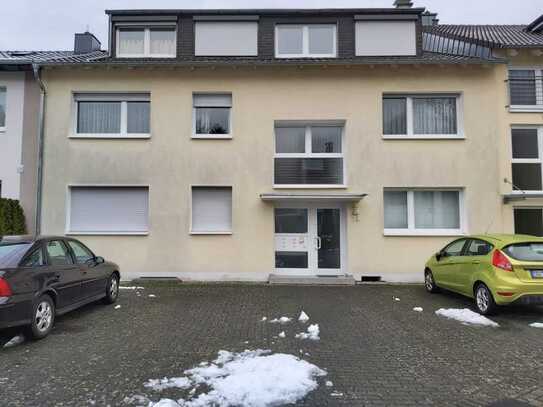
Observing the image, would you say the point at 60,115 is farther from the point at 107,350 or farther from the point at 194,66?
the point at 107,350

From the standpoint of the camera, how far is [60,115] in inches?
446

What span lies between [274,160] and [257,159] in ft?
1.76

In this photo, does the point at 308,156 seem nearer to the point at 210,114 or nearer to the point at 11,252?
the point at 210,114

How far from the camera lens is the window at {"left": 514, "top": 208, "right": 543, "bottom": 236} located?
1148cm

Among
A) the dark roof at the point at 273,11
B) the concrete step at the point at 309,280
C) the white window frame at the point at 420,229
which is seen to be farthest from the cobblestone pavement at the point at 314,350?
the dark roof at the point at 273,11

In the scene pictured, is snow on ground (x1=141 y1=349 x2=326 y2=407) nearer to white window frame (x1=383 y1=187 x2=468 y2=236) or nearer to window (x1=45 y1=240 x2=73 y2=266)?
window (x1=45 y1=240 x2=73 y2=266)

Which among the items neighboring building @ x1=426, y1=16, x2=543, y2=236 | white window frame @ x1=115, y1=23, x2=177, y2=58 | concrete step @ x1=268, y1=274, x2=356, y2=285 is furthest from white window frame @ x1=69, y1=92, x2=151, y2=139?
neighboring building @ x1=426, y1=16, x2=543, y2=236

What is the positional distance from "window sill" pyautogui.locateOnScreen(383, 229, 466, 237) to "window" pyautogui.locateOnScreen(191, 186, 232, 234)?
4727mm

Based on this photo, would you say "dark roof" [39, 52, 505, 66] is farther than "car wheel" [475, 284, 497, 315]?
Yes

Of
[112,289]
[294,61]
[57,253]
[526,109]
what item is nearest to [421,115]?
[526,109]

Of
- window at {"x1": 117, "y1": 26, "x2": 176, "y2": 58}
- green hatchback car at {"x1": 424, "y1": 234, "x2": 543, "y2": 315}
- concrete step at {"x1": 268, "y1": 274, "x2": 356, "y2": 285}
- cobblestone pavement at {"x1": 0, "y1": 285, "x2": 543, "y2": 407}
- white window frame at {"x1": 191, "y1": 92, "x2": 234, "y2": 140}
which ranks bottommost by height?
cobblestone pavement at {"x1": 0, "y1": 285, "x2": 543, "y2": 407}

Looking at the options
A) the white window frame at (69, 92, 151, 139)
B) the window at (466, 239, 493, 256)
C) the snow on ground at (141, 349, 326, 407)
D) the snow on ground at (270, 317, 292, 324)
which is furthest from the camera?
the white window frame at (69, 92, 151, 139)

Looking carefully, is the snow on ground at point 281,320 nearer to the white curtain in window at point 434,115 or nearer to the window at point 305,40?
the white curtain in window at point 434,115

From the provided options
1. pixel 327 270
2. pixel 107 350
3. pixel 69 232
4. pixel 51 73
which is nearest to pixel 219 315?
pixel 107 350
